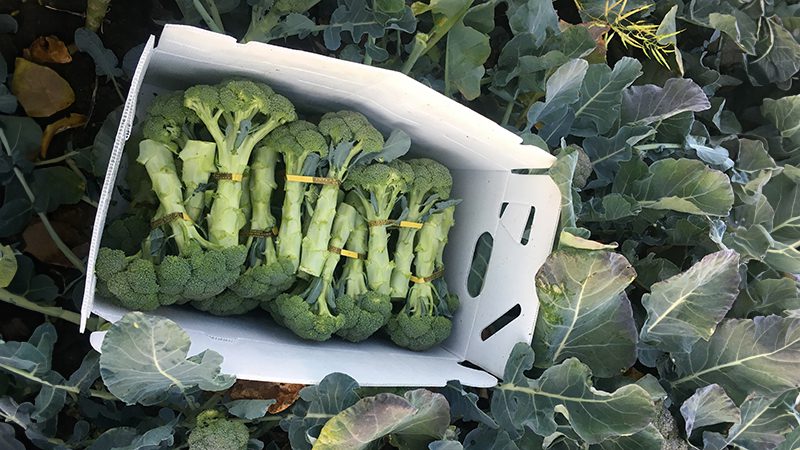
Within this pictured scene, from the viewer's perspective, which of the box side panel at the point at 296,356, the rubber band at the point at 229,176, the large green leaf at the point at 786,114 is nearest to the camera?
the box side panel at the point at 296,356

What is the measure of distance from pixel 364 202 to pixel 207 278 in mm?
284

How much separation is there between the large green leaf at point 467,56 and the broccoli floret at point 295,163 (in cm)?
28

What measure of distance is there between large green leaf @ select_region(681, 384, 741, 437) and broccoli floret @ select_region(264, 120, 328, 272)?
0.65 metres

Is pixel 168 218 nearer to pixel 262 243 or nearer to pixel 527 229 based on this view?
pixel 262 243

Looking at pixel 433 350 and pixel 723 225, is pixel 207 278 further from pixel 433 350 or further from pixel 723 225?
pixel 723 225

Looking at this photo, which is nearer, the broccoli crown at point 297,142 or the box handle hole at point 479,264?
the broccoli crown at point 297,142

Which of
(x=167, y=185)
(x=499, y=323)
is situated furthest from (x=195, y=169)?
(x=499, y=323)

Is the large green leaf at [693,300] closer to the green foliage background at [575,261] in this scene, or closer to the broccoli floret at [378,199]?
the green foliage background at [575,261]

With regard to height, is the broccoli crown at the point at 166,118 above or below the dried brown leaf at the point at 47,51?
below

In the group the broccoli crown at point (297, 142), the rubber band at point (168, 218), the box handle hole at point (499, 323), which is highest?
the broccoli crown at point (297, 142)

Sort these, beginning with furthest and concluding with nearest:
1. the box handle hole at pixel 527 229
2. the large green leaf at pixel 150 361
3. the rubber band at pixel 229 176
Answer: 1. the box handle hole at pixel 527 229
2. the rubber band at pixel 229 176
3. the large green leaf at pixel 150 361

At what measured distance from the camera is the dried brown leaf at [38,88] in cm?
113

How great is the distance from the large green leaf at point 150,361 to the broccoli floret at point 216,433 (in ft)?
0.25

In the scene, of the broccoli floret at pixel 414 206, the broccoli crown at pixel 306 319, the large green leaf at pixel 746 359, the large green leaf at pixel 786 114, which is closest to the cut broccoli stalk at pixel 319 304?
the broccoli crown at pixel 306 319
